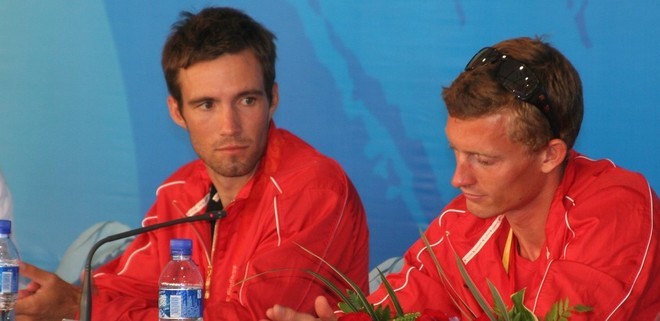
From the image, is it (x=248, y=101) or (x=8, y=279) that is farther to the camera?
(x=248, y=101)

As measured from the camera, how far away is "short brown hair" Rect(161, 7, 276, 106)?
9.78 feet

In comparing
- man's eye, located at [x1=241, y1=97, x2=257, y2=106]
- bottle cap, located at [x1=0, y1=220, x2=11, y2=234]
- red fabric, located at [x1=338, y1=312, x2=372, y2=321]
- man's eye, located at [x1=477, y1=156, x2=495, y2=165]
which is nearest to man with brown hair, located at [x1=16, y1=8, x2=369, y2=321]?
man's eye, located at [x1=241, y1=97, x2=257, y2=106]

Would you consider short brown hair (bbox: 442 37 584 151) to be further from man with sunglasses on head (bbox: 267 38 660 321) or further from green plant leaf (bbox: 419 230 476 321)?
green plant leaf (bbox: 419 230 476 321)

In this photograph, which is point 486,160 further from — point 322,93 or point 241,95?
point 322,93

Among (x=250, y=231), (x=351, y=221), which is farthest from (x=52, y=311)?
(x=351, y=221)

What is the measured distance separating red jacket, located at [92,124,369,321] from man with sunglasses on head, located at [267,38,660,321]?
370 millimetres

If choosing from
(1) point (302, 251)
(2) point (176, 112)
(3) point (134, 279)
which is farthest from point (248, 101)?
(3) point (134, 279)

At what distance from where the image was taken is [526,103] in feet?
7.53

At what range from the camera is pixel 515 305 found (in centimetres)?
174

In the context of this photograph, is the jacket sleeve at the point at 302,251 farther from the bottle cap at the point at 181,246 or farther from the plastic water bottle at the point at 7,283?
the plastic water bottle at the point at 7,283

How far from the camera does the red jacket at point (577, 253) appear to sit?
7.04ft

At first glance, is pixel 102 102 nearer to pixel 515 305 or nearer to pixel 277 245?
pixel 277 245

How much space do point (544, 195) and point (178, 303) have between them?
0.81 m

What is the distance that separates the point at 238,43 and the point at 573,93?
1.00m
